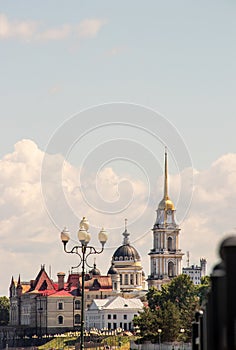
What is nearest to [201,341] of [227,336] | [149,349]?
[227,336]

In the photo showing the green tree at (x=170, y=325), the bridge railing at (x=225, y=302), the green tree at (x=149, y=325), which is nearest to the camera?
the bridge railing at (x=225, y=302)

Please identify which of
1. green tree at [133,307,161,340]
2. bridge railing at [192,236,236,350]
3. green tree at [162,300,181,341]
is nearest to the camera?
bridge railing at [192,236,236,350]

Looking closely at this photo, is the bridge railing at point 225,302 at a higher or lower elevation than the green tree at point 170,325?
lower

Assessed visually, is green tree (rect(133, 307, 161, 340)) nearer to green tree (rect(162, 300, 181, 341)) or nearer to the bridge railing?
green tree (rect(162, 300, 181, 341))

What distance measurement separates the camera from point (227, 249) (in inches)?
527

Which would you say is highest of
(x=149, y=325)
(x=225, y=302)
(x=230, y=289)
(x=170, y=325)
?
(x=149, y=325)

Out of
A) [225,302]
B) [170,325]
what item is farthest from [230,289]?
[170,325]

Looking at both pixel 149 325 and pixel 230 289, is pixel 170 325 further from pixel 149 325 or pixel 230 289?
pixel 230 289

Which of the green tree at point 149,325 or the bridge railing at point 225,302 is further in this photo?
the green tree at point 149,325

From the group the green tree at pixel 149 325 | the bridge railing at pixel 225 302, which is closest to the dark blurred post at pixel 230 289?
the bridge railing at pixel 225 302

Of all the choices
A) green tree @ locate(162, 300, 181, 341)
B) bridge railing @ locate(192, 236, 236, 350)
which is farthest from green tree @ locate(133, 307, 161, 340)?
bridge railing @ locate(192, 236, 236, 350)

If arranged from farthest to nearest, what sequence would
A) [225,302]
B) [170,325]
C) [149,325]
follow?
1. [149,325]
2. [170,325]
3. [225,302]

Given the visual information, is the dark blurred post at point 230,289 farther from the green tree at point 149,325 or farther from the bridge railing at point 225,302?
the green tree at point 149,325

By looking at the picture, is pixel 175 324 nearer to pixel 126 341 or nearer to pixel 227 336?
pixel 126 341
